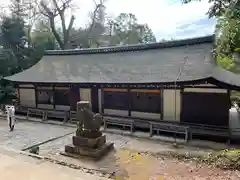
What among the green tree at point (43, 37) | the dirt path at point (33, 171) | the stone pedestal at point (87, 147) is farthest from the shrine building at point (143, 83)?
the green tree at point (43, 37)

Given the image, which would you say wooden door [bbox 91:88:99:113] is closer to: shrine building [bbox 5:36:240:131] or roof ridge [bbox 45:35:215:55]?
shrine building [bbox 5:36:240:131]

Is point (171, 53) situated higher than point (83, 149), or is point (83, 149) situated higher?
point (171, 53)

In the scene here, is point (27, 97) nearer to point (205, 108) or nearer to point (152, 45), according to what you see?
point (152, 45)

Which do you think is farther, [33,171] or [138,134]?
[138,134]

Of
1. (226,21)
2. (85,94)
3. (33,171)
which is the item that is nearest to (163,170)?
(33,171)

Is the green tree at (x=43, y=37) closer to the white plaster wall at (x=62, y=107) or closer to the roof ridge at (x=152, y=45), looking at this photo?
the roof ridge at (x=152, y=45)

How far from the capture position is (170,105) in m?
10.9

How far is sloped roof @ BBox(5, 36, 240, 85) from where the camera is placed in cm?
1077

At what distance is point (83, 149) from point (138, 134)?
338 centimetres

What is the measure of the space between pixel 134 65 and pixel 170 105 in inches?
135

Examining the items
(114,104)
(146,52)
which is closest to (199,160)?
(114,104)

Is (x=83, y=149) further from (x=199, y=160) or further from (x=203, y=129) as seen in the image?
(x=203, y=129)

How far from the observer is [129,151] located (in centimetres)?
838

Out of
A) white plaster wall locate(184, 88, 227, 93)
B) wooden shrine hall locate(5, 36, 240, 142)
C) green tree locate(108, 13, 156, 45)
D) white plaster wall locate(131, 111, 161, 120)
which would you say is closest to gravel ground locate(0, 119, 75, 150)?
wooden shrine hall locate(5, 36, 240, 142)
